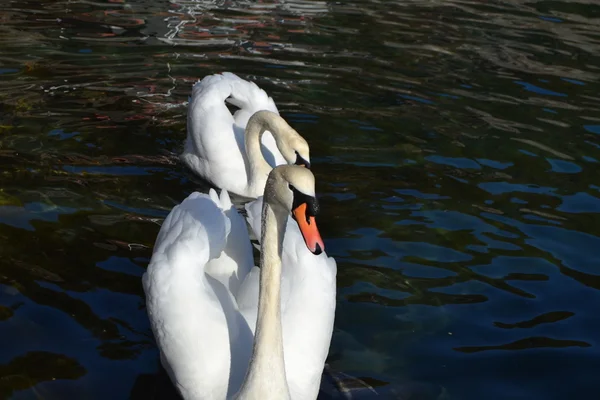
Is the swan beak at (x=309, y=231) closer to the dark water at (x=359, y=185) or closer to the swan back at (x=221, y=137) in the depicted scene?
the dark water at (x=359, y=185)

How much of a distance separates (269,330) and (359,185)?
13.0ft

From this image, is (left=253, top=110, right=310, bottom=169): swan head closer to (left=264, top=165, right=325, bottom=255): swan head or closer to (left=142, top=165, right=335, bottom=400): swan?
(left=142, top=165, right=335, bottom=400): swan

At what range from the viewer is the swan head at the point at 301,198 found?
4.17m

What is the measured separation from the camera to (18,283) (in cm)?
645

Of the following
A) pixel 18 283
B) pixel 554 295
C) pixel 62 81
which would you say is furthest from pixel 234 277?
pixel 62 81

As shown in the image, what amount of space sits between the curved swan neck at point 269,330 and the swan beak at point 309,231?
332 mm

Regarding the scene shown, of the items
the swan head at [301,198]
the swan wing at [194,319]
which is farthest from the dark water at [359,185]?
the swan head at [301,198]

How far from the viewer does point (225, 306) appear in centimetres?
537

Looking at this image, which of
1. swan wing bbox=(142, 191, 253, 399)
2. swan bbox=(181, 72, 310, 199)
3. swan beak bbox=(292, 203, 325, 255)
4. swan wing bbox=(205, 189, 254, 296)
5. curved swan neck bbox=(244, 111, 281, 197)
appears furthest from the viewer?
swan bbox=(181, 72, 310, 199)

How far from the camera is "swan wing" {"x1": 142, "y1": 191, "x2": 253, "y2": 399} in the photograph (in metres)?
5.02

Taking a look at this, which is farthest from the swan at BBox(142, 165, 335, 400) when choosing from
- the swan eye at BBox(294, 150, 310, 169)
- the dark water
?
the swan eye at BBox(294, 150, 310, 169)

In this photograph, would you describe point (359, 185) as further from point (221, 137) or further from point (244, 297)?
point (244, 297)

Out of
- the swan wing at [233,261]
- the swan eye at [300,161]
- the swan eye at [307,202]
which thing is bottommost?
the swan wing at [233,261]

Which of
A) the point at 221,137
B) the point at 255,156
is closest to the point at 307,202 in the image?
the point at 255,156
